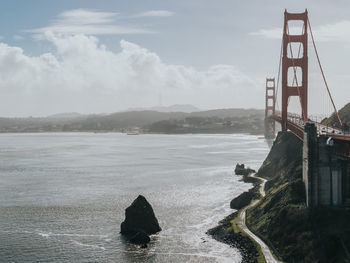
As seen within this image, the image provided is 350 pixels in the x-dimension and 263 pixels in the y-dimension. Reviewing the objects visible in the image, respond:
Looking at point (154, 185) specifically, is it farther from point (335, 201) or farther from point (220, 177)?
point (335, 201)

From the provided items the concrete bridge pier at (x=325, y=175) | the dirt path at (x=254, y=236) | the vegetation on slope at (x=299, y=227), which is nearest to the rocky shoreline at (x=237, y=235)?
the dirt path at (x=254, y=236)

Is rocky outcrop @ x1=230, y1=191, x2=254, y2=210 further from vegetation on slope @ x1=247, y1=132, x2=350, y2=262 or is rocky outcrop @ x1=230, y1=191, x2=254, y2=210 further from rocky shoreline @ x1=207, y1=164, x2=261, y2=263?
vegetation on slope @ x1=247, y1=132, x2=350, y2=262

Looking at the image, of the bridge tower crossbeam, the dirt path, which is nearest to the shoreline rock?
the dirt path

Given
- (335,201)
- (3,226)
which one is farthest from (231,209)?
(3,226)

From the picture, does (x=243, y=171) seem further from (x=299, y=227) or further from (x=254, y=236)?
(x=299, y=227)

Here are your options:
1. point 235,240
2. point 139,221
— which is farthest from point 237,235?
point 139,221
